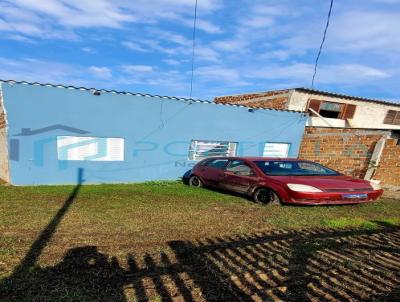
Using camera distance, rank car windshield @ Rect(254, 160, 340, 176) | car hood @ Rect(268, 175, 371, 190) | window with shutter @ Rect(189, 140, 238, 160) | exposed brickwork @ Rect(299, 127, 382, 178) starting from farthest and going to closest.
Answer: window with shutter @ Rect(189, 140, 238, 160), exposed brickwork @ Rect(299, 127, 382, 178), car windshield @ Rect(254, 160, 340, 176), car hood @ Rect(268, 175, 371, 190)

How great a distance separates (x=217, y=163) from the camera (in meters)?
10.2

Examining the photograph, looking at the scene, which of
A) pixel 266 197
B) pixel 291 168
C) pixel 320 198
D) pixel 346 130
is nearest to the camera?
pixel 320 198

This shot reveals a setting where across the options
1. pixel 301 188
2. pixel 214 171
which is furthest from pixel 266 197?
pixel 214 171

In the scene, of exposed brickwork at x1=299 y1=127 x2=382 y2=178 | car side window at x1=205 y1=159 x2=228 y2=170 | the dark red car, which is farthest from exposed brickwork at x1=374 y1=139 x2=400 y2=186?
car side window at x1=205 y1=159 x2=228 y2=170

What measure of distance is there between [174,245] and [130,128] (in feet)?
24.5

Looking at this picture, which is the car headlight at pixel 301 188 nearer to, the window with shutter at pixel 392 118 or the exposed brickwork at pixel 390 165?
the exposed brickwork at pixel 390 165

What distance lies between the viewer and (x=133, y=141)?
38.9 feet

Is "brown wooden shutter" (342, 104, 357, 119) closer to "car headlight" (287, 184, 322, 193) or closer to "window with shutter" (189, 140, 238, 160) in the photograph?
"window with shutter" (189, 140, 238, 160)

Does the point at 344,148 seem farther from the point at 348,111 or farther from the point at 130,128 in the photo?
the point at 130,128

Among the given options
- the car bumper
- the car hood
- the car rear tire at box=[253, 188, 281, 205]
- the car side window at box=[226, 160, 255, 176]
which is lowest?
the car rear tire at box=[253, 188, 281, 205]

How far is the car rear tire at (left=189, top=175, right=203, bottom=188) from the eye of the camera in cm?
1078

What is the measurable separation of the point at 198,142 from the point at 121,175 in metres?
3.32

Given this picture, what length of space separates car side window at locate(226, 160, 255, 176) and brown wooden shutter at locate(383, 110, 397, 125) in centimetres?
1395

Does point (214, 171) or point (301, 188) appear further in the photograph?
point (214, 171)
